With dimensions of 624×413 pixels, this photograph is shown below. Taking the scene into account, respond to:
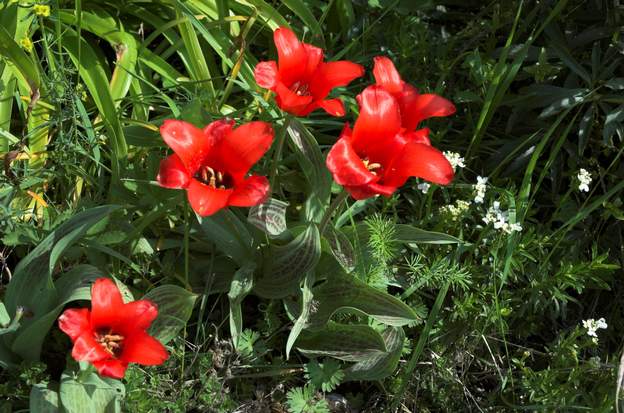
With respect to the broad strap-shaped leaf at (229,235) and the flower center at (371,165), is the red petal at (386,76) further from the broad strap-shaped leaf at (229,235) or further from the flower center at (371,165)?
the broad strap-shaped leaf at (229,235)

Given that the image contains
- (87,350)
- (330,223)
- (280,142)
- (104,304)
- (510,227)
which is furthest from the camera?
(510,227)

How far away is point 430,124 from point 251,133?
3.77ft

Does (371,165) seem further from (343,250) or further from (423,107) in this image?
(343,250)

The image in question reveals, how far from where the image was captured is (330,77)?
185cm

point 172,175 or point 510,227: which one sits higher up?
point 172,175

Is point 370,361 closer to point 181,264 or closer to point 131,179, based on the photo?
point 181,264

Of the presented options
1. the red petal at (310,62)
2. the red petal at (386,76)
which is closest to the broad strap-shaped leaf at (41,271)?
the red petal at (310,62)

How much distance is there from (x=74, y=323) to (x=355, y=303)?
778 mm

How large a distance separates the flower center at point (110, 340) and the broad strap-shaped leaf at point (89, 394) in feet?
0.63

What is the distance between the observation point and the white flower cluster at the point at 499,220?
2.26 metres

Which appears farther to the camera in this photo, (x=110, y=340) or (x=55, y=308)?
(x=55, y=308)

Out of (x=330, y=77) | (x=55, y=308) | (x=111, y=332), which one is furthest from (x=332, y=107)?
(x=55, y=308)

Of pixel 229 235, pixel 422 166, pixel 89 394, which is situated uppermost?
pixel 422 166

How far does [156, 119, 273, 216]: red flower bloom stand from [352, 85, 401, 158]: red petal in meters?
0.20
